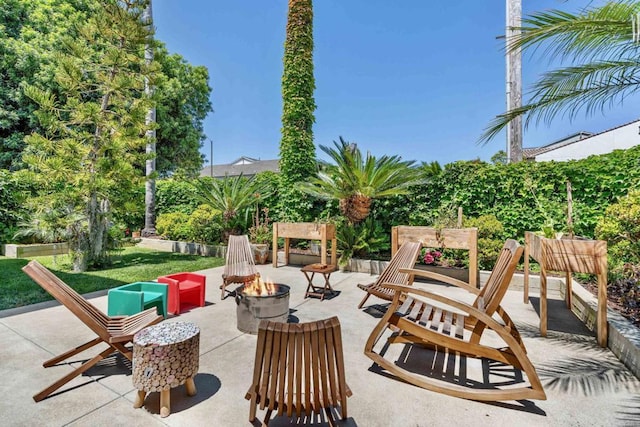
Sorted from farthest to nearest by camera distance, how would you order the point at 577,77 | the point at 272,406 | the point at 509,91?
the point at 509,91 < the point at 577,77 < the point at 272,406

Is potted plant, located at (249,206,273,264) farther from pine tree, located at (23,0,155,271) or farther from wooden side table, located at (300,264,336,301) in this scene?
pine tree, located at (23,0,155,271)

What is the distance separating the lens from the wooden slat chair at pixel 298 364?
1817mm

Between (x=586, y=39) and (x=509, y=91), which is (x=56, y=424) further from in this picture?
(x=509, y=91)

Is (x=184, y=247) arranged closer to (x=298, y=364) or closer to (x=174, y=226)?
(x=174, y=226)

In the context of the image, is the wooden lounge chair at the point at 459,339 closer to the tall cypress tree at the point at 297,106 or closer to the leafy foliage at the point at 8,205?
the tall cypress tree at the point at 297,106

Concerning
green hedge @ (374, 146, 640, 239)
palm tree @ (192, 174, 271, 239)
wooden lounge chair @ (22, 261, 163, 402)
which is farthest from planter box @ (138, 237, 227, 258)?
wooden lounge chair @ (22, 261, 163, 402)

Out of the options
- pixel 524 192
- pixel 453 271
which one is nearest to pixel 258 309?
pixel 453 271

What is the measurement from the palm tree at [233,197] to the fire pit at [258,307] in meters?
5.65

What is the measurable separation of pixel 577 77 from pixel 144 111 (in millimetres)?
8288

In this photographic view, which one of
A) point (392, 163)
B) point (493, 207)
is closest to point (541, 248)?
point (493, 207)

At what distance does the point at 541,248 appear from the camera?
3551mm

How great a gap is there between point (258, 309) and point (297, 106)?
6.62m

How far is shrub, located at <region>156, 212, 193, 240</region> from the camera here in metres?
10.6

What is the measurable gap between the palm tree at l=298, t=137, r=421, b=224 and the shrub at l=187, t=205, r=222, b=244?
13.4 feet
